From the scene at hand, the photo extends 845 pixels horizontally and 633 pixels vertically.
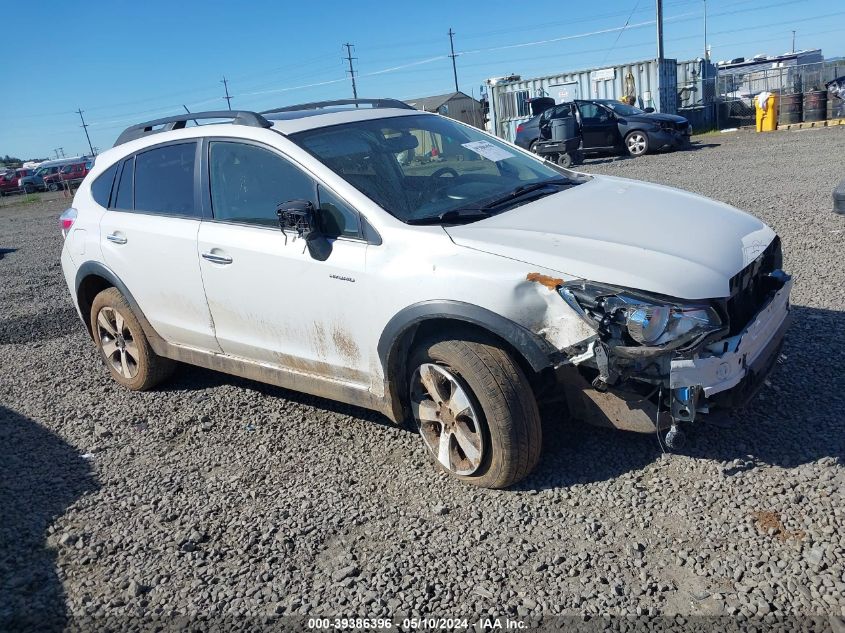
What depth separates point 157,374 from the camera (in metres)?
5.35

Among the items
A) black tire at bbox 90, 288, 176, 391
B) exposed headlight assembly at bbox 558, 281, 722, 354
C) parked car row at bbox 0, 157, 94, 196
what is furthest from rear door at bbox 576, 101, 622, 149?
parked car row at bbox 0, 157, 94, 196

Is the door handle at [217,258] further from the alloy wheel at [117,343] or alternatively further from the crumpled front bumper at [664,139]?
the crumpled front bumper at [664,139]

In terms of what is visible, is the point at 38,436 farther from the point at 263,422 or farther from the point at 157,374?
the point at 263,422

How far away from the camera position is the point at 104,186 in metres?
5.31

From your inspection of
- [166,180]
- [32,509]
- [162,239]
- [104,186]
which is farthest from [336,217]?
[104,186]

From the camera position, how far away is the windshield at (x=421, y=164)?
3.82 metres

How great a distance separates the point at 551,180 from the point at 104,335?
3.65 metres

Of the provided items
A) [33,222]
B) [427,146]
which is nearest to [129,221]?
[427,146]

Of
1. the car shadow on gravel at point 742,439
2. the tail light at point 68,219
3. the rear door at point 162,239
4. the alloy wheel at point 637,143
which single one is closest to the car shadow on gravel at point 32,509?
the rear door at point 162,239

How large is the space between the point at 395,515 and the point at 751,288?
2075 millimetres

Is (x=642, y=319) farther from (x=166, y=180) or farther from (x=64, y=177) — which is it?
(x=64, y=177)

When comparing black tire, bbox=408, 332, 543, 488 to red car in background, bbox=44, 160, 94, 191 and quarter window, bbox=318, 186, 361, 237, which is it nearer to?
quarter window, bbox=318, 186, 361, 237

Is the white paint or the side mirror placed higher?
Result: the side mirror

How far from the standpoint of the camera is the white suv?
10.0ft
